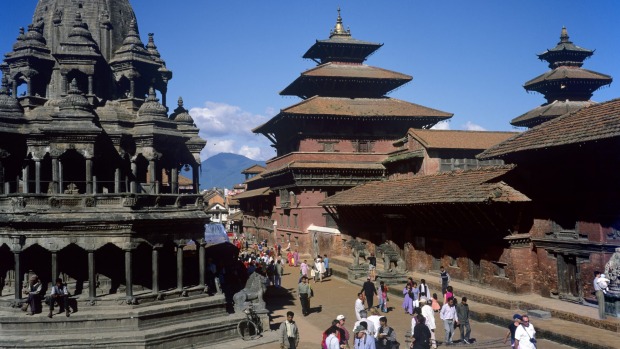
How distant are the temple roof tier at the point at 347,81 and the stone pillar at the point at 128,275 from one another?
3144 cm

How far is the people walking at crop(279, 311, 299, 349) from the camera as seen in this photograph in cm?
1491

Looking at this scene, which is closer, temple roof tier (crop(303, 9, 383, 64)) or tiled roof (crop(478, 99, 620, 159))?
tiled roof (crop(478, 99, 620, 159))

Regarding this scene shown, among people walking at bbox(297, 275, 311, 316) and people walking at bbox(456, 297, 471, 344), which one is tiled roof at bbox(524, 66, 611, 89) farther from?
people walking at bbox(456, 297, 471, 344)

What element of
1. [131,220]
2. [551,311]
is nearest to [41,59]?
[131,220]

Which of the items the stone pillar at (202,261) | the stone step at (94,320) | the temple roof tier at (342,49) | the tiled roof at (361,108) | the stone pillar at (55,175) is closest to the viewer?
the stone step at (94,320)

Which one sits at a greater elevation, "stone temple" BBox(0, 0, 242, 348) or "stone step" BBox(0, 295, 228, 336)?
"stone temple" BBox(0, 0, 242, 348)

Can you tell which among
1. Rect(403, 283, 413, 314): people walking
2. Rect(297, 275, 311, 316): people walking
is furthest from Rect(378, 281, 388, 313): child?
Rect(297, 275, 311, 316): people walking

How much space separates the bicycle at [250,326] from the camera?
1992 cm

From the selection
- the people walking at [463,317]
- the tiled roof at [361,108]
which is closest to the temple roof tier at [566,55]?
the tiled roof at [361,108]

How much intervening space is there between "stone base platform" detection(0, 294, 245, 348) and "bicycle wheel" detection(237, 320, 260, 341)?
42 cm

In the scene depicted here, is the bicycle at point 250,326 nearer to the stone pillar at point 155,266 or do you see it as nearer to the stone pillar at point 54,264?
the stone pillar at point 155,266

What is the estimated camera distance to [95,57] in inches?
930

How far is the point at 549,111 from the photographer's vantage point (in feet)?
161

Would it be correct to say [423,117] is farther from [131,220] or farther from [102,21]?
[131,220]
